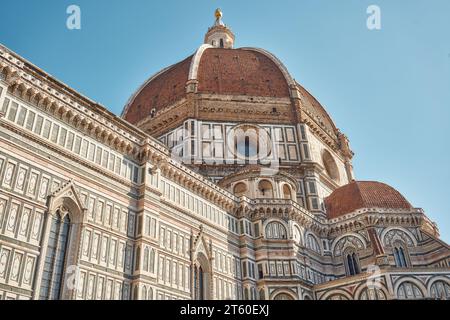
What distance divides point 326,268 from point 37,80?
889 inches

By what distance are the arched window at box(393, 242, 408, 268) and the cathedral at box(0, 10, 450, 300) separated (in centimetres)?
11

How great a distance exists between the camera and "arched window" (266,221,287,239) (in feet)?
91.8

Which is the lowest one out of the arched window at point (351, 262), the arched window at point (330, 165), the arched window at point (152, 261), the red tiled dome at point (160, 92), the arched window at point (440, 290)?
the arched window at point (440, 290)

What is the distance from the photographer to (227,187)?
30.7m

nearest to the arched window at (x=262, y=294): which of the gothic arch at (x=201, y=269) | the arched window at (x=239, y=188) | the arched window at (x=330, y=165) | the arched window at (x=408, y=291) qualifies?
the gothic arch at (x=201, y=269)

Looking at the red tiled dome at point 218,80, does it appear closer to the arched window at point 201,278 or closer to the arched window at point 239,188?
the arched window at point 239,188

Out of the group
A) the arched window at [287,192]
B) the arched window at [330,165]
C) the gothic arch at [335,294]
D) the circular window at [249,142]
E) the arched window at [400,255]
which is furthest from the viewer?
the arched window at [330,165]

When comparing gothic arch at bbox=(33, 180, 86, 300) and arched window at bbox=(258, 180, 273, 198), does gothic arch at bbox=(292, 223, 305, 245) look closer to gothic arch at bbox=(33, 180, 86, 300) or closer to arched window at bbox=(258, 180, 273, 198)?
arched window at bbox=(258, 180, 273, 198)

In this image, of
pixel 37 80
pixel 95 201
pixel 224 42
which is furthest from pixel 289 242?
pixel 224 42

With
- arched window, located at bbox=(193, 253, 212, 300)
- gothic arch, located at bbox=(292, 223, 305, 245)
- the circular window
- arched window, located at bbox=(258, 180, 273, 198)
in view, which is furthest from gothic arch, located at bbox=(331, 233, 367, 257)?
arched window, located at bbox=(193, 253, 212, 300)

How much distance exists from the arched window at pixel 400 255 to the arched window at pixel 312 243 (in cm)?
527

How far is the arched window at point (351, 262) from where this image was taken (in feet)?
97.3
